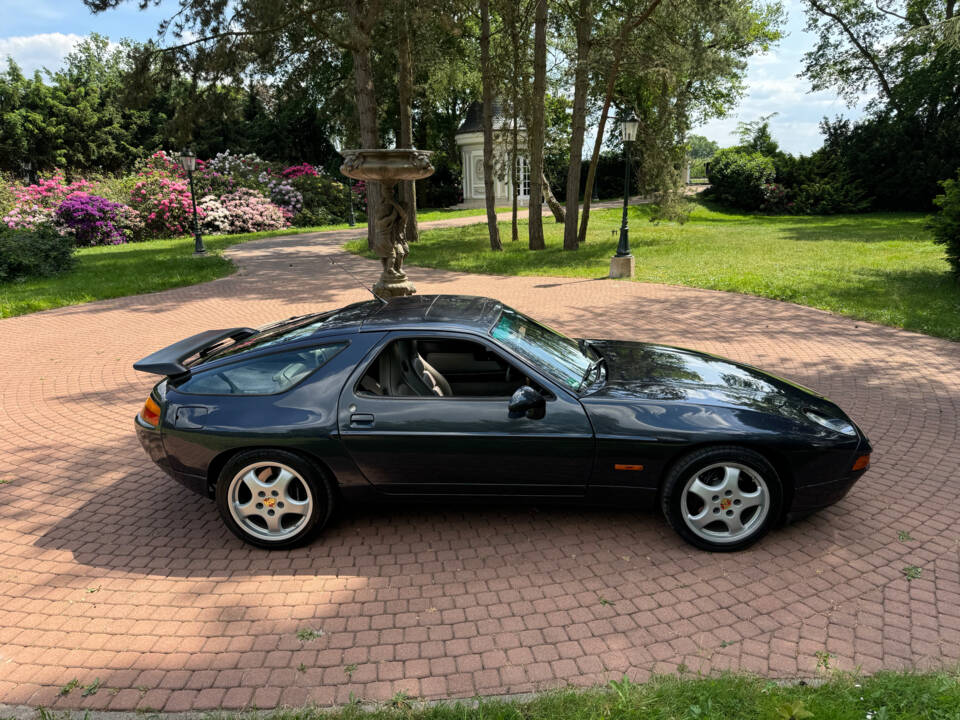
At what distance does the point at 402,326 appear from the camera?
4.02 meters

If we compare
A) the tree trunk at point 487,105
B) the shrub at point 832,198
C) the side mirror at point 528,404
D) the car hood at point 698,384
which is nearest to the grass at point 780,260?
the tree trunk at point 487,105

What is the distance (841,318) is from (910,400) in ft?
14.4

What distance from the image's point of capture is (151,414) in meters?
4.07

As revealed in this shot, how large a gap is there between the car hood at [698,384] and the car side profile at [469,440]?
24 millimetres

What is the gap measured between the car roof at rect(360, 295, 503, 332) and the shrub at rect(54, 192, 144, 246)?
2391 centimetres

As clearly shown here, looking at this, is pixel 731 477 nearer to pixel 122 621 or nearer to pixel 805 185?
pixel 122 621

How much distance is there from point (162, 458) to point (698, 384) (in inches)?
139

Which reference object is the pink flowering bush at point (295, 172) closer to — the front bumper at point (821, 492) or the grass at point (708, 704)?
the front bumper at point (821, 492)

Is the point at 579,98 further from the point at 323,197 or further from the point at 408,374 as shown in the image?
the point at 323,197

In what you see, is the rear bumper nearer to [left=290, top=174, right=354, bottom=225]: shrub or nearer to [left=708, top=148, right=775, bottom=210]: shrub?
[left=290, top=174, right=354, bottom=225]: shrub

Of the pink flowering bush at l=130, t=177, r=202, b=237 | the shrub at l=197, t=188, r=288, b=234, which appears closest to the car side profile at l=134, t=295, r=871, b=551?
the pink flowering bush at l=130, t=177, r=202, b=237

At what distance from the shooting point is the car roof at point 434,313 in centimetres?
406

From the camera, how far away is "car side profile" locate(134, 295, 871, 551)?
12.0ft

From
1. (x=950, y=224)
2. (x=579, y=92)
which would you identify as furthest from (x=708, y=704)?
(x=579, y=92)
